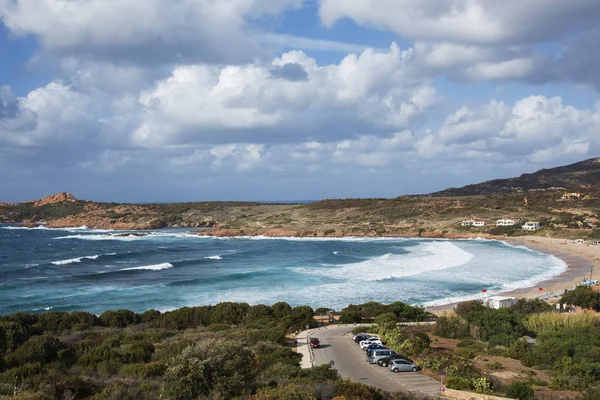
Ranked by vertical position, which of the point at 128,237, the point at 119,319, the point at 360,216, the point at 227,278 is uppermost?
the point at 360,216

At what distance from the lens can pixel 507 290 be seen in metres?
42.2

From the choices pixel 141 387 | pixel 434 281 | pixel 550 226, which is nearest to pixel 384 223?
pixel 550 226

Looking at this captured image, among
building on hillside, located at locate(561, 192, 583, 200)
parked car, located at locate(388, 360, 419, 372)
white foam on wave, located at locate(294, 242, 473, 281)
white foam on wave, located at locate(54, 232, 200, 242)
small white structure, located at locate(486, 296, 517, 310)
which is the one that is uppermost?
building on hillside, located at locate(561, 192, 583, 200)

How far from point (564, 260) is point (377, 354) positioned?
4889 cm

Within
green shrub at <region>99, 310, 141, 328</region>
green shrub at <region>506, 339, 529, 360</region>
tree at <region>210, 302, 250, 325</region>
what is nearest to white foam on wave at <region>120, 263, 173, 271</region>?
green shrub at <region>99, 310, 141, 328</region>

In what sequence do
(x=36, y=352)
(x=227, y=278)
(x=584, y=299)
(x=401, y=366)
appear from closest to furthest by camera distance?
(x=36, y=352) → (x=401, y=366) → (x=584, y=299) → (x=227, y=278)

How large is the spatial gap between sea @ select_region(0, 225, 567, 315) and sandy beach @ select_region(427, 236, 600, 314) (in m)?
1.45

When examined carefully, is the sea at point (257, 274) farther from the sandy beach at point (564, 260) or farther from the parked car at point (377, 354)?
the parked car at point (377, 354)

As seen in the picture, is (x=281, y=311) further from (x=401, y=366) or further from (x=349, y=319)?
(x=401, y=366)

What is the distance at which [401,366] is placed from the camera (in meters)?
18.9

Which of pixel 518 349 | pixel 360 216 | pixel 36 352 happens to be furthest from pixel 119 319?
pixel 360 216

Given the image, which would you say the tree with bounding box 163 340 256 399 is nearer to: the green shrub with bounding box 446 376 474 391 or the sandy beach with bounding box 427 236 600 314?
the green shrub with bounding box 446 376 474 391

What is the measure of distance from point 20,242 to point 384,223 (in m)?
71.1

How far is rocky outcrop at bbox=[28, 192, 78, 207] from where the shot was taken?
179150 mm
